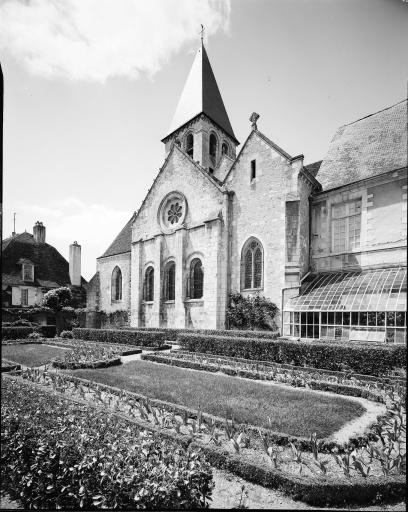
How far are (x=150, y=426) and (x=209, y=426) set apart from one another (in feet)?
3.37

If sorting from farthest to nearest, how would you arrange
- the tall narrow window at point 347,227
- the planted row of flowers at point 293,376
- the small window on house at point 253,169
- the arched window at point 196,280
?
the arched window at point 196,280
the small window on house at point 253,169
the planted row of flowers at point 293,376
the tall narrow window at point 347,227

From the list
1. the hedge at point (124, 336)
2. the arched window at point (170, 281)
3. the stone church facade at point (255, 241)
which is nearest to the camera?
the stone church facade at point (255, 241)

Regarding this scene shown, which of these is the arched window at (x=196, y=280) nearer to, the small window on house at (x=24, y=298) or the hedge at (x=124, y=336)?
the hedge at (x=124, y=336)

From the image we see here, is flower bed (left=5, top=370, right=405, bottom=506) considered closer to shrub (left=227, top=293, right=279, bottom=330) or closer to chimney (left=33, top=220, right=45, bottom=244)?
shrub (left=227, top=293, right=279, bottom=330)

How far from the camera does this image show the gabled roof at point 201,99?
2750 cm

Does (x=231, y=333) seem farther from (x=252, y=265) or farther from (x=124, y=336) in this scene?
(x=124, y=336)

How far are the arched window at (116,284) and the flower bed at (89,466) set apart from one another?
21.9 m

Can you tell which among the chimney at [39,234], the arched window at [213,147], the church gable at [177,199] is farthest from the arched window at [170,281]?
the arched window at [213,147]

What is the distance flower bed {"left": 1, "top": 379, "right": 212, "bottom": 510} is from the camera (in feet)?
8.78

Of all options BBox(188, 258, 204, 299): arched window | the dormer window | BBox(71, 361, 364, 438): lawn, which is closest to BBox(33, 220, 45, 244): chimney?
the dormer window

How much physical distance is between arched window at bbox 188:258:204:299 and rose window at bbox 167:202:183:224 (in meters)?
3.97

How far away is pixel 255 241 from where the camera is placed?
16453mm

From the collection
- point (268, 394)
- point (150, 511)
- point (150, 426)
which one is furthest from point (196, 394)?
point (150, 511)

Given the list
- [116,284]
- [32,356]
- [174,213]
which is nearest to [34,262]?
[116,284]
